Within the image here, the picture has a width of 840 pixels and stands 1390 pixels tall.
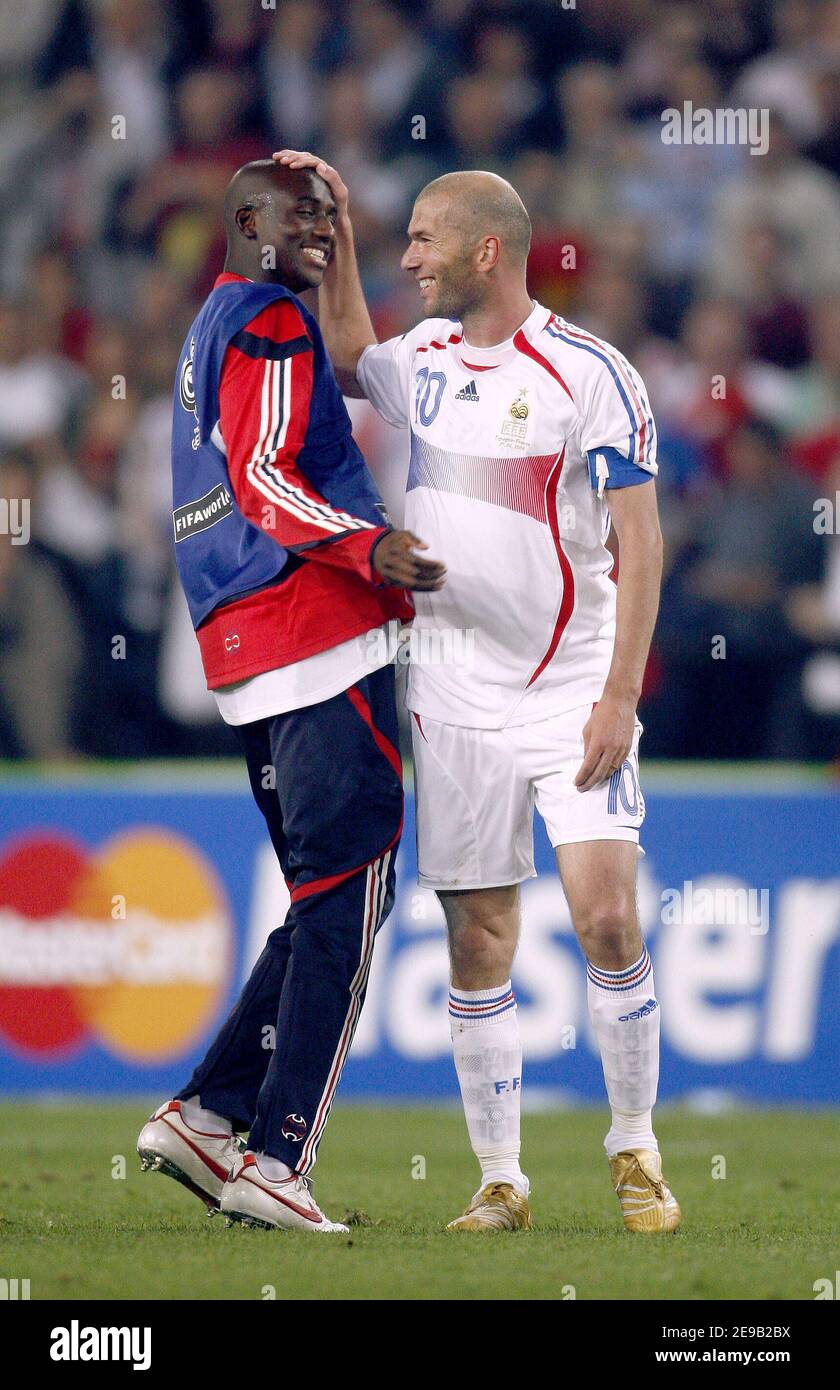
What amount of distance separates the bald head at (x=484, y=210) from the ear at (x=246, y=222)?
1.59 feet

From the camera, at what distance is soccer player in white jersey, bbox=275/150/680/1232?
5.06m

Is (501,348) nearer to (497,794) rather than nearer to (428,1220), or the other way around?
(497,794)

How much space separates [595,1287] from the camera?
4184 mm

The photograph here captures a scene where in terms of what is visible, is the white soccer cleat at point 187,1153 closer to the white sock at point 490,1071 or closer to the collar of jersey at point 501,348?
the white sock at point 490,1071

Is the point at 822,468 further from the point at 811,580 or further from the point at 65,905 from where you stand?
the point at 65,905

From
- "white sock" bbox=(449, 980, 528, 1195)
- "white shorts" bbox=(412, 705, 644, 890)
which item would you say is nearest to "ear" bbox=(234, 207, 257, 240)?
"white shorts" bbox=(412, 705, 644, 890)

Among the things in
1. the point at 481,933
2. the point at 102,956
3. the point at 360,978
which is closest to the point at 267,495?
the point at 360,978

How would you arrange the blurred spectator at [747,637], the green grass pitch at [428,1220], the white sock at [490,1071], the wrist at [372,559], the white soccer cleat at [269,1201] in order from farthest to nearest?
the blurred spectator at [747,637] → the white sock at [490,1071] → the white soccer cleat at [269,1201] → the wrist at [372,559] → the green grass pitch at [428,1220]

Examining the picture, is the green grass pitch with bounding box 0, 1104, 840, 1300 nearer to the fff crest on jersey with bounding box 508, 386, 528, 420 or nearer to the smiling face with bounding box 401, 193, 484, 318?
the fff crest on jersey with bounding box 508, 386, 528, 420

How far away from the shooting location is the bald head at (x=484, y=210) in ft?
17.0

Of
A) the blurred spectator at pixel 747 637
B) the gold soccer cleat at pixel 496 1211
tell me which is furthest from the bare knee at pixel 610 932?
the blurred spectator at pixel 747 637

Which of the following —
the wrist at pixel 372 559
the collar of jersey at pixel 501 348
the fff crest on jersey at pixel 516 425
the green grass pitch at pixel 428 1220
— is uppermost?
the collar of jersey at pixel 501 348
